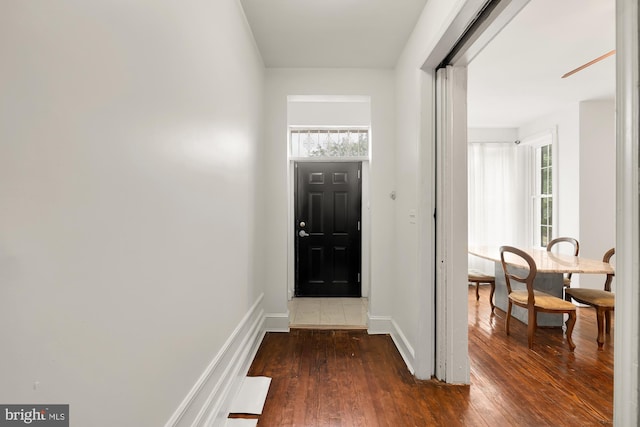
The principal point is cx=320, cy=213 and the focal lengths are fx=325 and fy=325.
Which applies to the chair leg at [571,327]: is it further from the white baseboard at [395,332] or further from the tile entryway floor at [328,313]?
the tile entryway floor at [328,313]

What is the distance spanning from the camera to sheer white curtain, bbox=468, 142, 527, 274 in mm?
5383

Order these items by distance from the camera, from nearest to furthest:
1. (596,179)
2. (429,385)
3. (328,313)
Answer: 1. (429,385)
2. (328,313)
3. (596,179)

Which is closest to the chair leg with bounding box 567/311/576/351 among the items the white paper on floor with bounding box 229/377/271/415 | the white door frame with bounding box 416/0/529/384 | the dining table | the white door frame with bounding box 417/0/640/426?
the dining table

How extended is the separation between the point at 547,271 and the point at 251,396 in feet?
8.67

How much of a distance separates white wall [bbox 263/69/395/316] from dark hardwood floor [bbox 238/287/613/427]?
0.52m

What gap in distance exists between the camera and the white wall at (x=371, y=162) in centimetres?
316

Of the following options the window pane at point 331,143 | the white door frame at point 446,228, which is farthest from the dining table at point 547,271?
the window pane at point 331,143

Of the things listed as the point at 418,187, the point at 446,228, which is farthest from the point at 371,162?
the point at 446,228

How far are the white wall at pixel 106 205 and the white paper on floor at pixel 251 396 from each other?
614 millimetres

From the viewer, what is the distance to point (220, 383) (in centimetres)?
171

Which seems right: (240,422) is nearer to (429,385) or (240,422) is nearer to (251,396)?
(251,396)

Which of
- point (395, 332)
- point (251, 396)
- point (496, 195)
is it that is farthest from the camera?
point (496, 195)

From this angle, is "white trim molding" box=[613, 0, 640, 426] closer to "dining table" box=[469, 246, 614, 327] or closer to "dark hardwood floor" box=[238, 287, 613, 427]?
"dark hardwood floor" box=[238, 287, 613, 427]

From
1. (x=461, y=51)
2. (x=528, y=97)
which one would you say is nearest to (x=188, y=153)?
(x=461, y=51)
